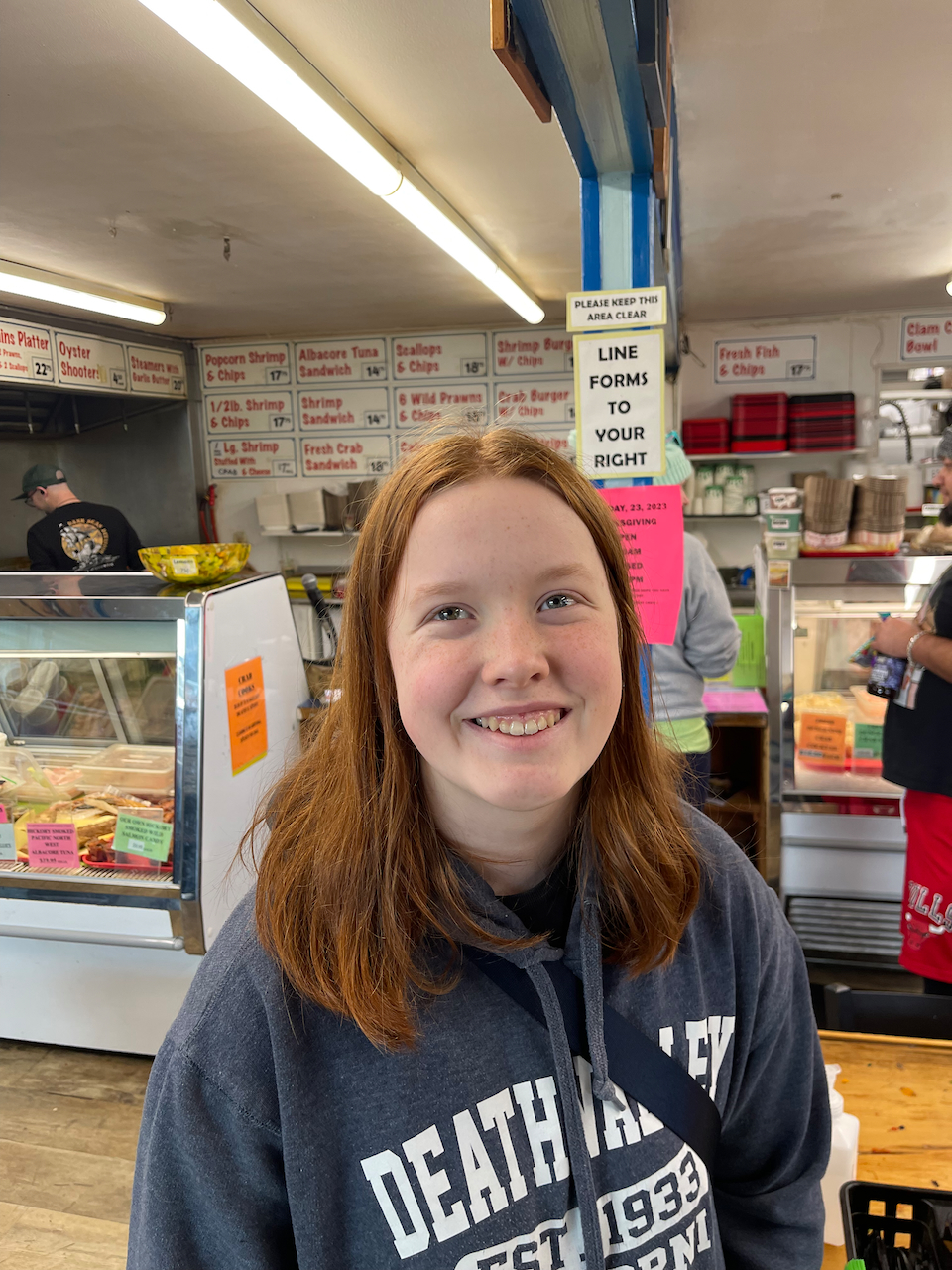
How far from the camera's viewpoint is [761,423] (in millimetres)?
6949

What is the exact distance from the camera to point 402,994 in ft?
2.84

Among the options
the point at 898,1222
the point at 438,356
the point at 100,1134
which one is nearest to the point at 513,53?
the point at 898,1222

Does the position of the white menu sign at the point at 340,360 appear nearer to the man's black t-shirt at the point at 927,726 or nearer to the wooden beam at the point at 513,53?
the man's black t-shirt at the point at 927,726

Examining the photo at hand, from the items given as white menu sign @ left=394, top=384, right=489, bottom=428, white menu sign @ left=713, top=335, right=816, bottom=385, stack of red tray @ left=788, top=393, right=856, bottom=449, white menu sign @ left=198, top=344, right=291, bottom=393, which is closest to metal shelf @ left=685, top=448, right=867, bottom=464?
stack of red tray @ left=788, top=393, right=856, bottom=449

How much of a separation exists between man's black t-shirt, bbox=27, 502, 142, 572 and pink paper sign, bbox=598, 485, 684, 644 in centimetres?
411

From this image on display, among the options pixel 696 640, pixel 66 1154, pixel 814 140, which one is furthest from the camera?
pixel 814 140

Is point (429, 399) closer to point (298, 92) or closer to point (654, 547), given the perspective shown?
point (298, 92)

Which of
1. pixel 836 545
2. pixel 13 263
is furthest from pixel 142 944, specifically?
pixel 13 263

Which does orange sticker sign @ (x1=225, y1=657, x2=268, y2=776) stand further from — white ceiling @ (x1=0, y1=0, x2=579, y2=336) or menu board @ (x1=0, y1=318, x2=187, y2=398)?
menu board @ (x1=0, y1=318, x2=187, y2=398)

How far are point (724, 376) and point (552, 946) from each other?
721 cm

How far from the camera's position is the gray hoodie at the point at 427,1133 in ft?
2.72

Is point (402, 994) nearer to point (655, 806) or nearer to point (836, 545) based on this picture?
point (655, 806)

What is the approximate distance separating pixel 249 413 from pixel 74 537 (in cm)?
298

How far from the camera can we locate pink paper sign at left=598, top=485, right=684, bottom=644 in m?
2.15
